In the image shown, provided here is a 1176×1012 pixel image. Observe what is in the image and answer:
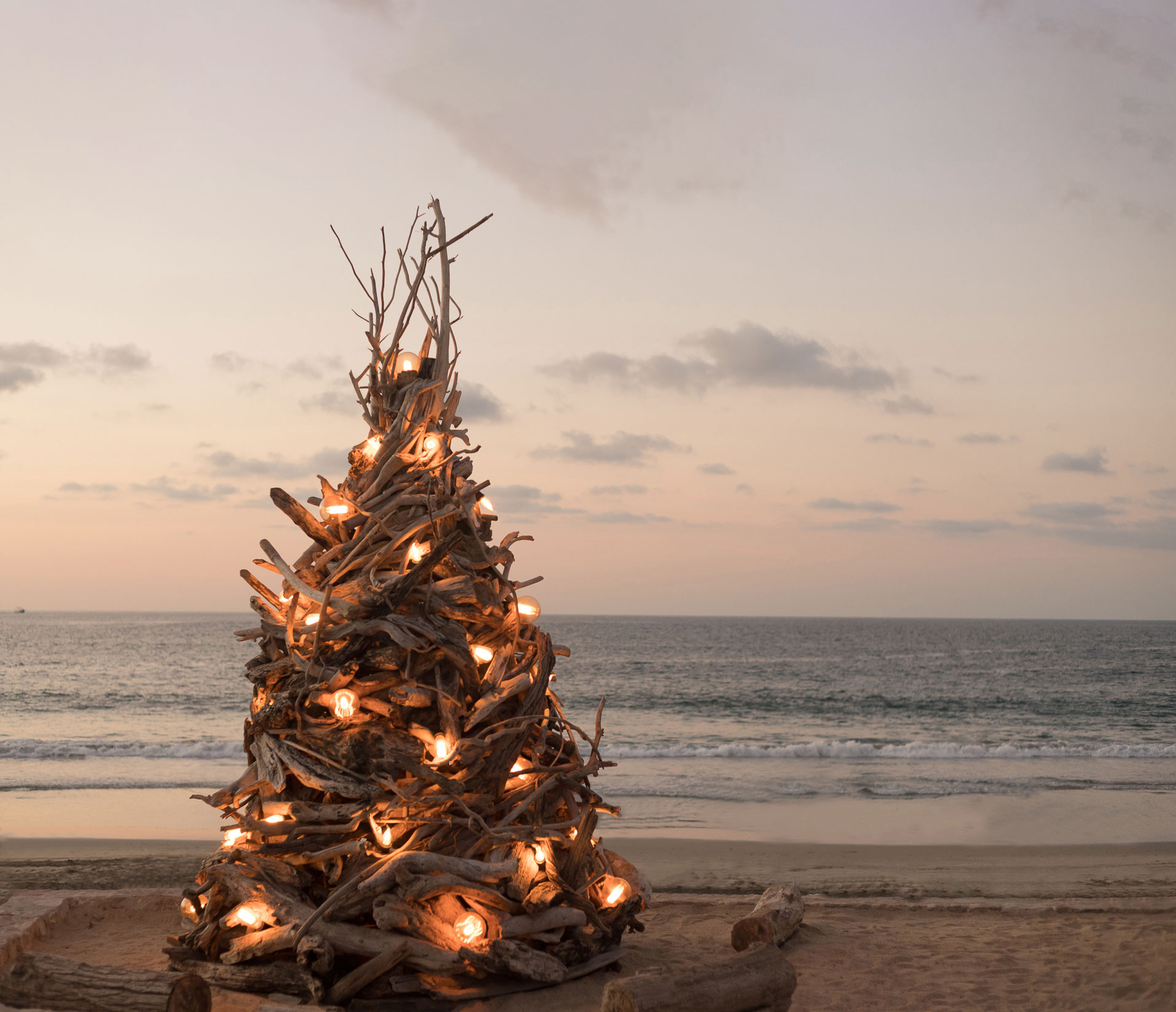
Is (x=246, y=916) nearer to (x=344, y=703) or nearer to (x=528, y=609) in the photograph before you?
(x=344, y=703)

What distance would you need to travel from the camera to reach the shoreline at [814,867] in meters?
8.31

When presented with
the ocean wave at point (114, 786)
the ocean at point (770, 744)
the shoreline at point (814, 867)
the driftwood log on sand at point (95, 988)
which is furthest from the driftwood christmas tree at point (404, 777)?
the ocean wave at point (114, 786)

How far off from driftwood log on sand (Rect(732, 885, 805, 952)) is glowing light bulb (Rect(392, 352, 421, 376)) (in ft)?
14.3

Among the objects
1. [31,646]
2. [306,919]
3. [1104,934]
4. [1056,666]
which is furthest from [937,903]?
[31,646]

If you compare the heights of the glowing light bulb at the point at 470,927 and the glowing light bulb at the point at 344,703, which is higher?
the glowing light bulb at the point at 344,703

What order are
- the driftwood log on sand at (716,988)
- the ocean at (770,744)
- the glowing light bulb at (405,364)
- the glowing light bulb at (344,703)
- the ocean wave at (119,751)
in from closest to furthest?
the driftwood log on sand at (716,988) → the glowing light bulb at (344,703) → the glowing light bulb at (405,364) → the ocean at (770,744) → the ocean wave at (119,751)

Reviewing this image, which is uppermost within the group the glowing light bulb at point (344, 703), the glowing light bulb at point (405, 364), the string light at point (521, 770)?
the glowing light bulb at point (405, 364)

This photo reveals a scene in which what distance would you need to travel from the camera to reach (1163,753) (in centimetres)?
1892

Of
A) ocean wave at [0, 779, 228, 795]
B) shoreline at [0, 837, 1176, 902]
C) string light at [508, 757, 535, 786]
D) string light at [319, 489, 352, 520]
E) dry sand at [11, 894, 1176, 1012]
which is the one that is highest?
string light at [319, 489, 352, 520]

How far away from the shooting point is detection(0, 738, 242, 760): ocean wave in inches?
675

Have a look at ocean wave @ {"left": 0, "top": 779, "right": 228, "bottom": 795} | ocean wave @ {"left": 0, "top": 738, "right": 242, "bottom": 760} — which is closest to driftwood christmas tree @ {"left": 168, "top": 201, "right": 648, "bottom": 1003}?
ocean wave @ {"left": 0, "top": 779, "right": 228, "bottom": 795}

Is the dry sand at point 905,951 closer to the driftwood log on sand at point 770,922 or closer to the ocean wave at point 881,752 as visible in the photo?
the driftwood log on sand at point 770,922

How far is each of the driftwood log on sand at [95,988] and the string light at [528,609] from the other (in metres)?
2.56

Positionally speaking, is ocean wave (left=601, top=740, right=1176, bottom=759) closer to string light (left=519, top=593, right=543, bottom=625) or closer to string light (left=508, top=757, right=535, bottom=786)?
string light (left=519, top=593, right=543, bottom=625)
